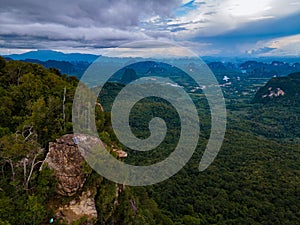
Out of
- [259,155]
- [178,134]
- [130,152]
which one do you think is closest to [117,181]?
[130,152]

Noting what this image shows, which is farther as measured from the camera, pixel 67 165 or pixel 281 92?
pixel 281 92

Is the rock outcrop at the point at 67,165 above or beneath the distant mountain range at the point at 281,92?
above

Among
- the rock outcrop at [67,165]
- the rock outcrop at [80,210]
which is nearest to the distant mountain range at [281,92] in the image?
the rock outcrop at [80,210]

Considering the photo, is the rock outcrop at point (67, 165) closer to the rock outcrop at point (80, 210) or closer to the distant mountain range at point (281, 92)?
the rock outcrop at point (80, 210)

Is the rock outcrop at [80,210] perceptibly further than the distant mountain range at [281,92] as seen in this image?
No

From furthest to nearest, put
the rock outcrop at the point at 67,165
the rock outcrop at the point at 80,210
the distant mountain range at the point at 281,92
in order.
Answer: the distant mountain range at the point at 281,92 → the rock outcrop at the point at 67,165 → the rock outcrop at the point at 80,210

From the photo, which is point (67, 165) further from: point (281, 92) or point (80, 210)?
point (281, 92)

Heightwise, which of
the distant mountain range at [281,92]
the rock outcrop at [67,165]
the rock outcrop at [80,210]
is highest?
the rock outcrop at [67,165]

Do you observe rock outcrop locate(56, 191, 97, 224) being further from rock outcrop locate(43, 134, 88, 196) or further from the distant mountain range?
the distant mountain range

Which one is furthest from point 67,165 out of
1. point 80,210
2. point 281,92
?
point 281,92

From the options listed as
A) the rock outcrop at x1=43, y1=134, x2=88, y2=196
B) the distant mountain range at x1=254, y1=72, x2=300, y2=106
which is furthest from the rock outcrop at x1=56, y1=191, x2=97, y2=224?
the distant mountain range at x1=254, y1=72, x2=300, y2=106
